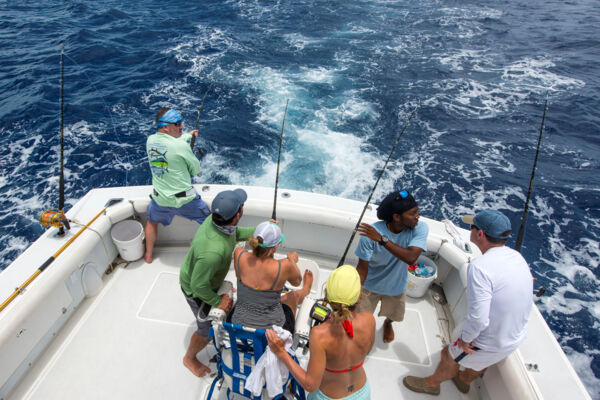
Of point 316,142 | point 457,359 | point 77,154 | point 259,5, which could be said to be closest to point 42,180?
point 77,154

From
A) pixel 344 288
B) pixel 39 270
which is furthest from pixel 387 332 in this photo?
pixel 39 270

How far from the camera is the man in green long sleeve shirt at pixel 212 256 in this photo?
1.89 metres

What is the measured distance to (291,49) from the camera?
10.1 meters

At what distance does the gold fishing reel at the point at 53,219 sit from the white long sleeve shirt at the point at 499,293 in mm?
2814

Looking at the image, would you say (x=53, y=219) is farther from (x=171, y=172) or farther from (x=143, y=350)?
(x=143, y=350)

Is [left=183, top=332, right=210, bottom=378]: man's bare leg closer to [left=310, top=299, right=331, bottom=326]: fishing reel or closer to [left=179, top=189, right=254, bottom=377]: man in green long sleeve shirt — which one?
[left=179, top=189, right=254, bottom=377]: man in green long sleeve shirt

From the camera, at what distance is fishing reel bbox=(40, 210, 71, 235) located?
246cm

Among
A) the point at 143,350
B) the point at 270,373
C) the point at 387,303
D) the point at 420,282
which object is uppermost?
the point at 270,373

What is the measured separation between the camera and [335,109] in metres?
7.58

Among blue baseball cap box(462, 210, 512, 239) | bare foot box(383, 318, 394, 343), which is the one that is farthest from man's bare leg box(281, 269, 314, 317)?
blue baseball cap box(462, 210, 512, 239)

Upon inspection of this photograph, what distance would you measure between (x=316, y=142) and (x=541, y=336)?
5.06 meters

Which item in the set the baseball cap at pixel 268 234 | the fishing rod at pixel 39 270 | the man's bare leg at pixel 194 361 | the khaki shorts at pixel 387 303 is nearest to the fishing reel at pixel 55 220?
the fishing rod at pixel 39 270

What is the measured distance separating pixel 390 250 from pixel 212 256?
1.06 m

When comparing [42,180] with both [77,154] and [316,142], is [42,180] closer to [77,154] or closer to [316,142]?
[77,154]
